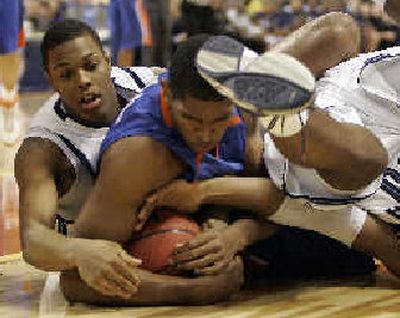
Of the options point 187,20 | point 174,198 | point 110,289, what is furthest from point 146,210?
point 187,20

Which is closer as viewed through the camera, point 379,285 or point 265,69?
point 265,69

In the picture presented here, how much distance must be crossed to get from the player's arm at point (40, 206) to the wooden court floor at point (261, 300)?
0.09 m

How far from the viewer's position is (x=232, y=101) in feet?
5.17

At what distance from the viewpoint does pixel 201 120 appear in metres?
1.70

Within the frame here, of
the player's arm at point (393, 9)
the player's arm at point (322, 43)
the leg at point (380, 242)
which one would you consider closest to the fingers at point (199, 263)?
the leg at point (380, 242)

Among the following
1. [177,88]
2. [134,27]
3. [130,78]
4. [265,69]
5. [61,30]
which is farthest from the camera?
[134,27]

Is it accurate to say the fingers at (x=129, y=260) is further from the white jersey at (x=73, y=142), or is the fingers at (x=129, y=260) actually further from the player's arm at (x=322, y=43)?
the player's arm at (x=322, y=43)

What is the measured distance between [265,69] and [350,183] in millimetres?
376

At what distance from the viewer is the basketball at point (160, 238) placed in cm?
181

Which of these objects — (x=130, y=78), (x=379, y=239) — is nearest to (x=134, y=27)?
(x=130, y=78)

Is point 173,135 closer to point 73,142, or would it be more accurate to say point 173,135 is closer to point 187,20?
point 73,142

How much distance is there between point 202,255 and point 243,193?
15 centimetres

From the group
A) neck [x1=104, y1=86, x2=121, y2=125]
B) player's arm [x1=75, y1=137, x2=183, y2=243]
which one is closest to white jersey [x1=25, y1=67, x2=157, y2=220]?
neck [x1=104, y1=86, x2=121, y2=125]

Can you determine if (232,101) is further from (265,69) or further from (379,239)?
(379,239)
